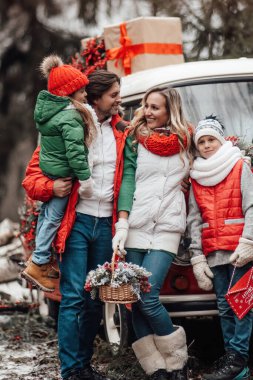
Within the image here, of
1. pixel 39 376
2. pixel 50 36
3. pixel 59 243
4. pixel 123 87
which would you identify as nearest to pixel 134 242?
pixel 59 243

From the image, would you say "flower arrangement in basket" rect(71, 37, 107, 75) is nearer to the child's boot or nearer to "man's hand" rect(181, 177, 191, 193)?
"man's hand" rect(181, 177, 191, 193)

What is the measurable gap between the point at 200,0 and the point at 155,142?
5247 mm

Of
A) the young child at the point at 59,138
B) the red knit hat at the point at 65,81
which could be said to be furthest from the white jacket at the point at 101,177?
the red knit hat at the point at 65,81

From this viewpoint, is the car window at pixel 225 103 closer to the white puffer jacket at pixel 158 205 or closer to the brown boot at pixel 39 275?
the white puffer jacket at pixel 158 205

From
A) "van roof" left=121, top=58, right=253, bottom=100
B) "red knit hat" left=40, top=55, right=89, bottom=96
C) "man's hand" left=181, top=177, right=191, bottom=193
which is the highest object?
"van roof" left=121, top=58, right=253, bottom=100

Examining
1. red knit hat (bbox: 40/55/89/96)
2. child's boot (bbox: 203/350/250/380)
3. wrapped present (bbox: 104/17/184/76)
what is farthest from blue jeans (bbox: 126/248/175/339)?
wrapped present (bbox: 104/17/184/76)

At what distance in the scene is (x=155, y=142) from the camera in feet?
17.6

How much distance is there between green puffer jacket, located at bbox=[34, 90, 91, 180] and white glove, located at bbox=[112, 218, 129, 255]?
0.41 m

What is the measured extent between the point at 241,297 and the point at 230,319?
0.22 meters

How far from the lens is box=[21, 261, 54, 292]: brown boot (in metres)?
5.45

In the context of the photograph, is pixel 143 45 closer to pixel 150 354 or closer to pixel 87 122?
pixel 87 122

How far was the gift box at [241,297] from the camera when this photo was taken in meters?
5.25

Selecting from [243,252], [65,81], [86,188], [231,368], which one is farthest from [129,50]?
[231,368]

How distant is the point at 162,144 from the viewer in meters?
5.36
